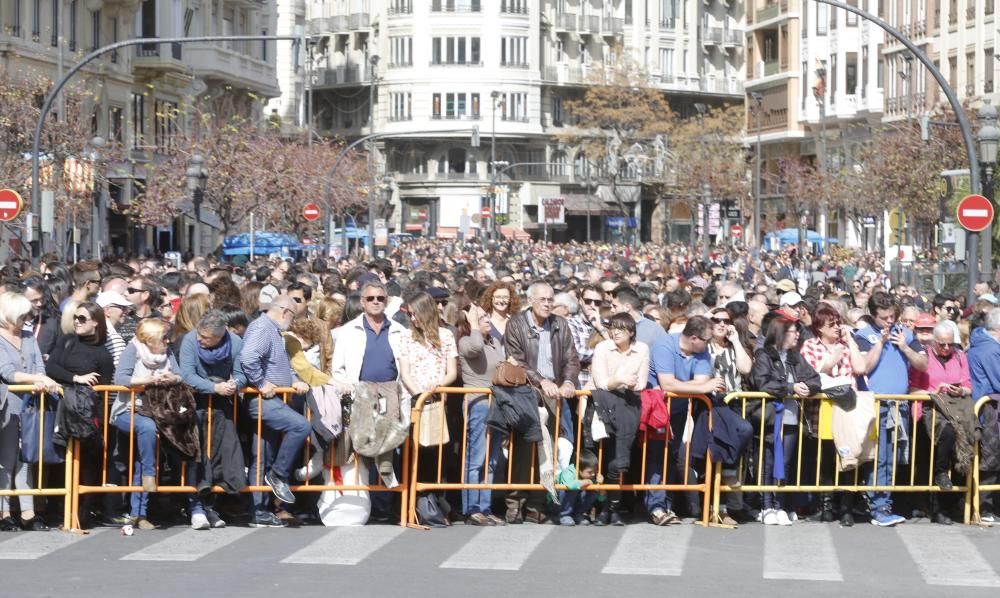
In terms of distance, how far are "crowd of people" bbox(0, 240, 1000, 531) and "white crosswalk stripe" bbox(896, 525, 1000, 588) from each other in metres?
0.48

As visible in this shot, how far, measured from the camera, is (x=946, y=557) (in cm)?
1288

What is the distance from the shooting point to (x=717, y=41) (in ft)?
382

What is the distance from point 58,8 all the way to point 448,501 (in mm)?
42135

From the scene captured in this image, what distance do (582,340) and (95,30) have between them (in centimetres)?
4460

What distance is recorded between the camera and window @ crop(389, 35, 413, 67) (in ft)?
358

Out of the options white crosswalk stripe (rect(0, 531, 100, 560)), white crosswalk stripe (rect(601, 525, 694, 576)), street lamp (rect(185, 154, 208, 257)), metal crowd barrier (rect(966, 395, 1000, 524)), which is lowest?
white crosswalk stripe (rect(601, 525, 694, 576))

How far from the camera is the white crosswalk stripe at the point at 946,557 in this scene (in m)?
11.9

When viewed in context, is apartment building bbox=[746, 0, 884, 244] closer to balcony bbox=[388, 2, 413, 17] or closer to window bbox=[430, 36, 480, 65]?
window bbox=[430, 36, 480, 65]

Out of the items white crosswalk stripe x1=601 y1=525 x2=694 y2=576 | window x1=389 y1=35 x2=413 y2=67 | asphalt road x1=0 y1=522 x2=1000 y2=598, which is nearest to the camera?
asphalt road x1=0 y1=522 x2=1000 y2=598

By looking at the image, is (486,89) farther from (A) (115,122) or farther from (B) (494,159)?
(A) (115,122)

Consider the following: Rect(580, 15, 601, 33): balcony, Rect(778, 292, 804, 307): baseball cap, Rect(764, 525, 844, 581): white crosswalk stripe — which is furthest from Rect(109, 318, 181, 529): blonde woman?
Rect(580, 15, 601, 33): balcony

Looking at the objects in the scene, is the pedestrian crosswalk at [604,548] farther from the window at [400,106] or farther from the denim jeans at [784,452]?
the window at [400,106]

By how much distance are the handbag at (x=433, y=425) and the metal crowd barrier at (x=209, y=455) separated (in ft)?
0.67

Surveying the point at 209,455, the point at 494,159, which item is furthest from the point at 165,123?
the point at 209,455
